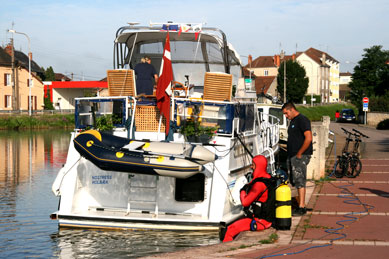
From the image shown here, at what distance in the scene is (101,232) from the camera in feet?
39.6

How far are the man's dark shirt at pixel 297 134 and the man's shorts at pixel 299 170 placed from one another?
12 centimetres

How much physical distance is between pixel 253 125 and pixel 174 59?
3662 millimetres

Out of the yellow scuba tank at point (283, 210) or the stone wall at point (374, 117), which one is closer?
the yellow scuba tank at point (283, 210)

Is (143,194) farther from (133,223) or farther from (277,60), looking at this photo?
(277,60)

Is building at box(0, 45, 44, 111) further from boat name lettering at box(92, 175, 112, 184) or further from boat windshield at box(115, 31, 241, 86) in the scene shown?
boat name lettering at box(92, 175, 112, 184)

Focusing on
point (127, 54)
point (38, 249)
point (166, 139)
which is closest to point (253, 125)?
point (166, 139)

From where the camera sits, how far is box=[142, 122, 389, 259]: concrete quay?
26.8 ft

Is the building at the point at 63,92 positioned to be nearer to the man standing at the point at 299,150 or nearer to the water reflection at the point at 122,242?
the water reflection at the point at 122,242

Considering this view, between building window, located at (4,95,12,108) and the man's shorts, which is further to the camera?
building window, located at (4,95,12,108)

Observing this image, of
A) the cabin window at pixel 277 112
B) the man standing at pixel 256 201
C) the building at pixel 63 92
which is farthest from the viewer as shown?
the building at pixel 63 92

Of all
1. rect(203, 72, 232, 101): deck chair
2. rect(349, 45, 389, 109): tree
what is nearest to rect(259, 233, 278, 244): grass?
rect(203, 72, 232, 101): deck chair

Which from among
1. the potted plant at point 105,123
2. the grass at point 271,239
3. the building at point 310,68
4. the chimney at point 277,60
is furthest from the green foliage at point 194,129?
the chimney at point 277,60

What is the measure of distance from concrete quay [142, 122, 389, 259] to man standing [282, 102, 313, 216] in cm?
57

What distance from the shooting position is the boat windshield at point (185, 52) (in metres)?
15.3
